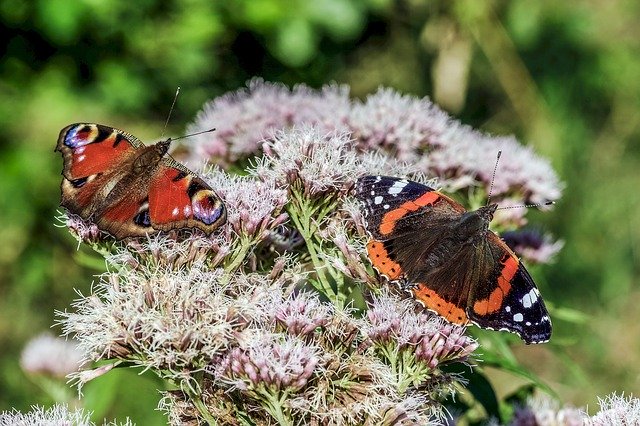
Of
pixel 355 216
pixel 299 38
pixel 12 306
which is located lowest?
pixel 12 306

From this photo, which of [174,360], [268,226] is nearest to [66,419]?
[174,360]

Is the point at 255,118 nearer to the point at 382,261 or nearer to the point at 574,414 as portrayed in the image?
the point at 382,261

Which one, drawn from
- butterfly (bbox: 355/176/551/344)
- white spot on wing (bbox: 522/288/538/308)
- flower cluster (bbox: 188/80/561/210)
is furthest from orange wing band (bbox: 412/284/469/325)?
flower cluster (bbox: 188/80/561/210)

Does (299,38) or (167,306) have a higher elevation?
(299,38)

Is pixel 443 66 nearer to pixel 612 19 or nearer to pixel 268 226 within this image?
pixel 612 19

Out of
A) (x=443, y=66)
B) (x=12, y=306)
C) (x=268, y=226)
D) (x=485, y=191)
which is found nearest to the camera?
(x=268, y=226)

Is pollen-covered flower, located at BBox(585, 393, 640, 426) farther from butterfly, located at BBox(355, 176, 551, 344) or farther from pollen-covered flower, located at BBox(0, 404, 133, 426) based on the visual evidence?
pollen-covered flower, located at BBox(0, 404, 133, 426)

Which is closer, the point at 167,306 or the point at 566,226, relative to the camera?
the point at 167,306
